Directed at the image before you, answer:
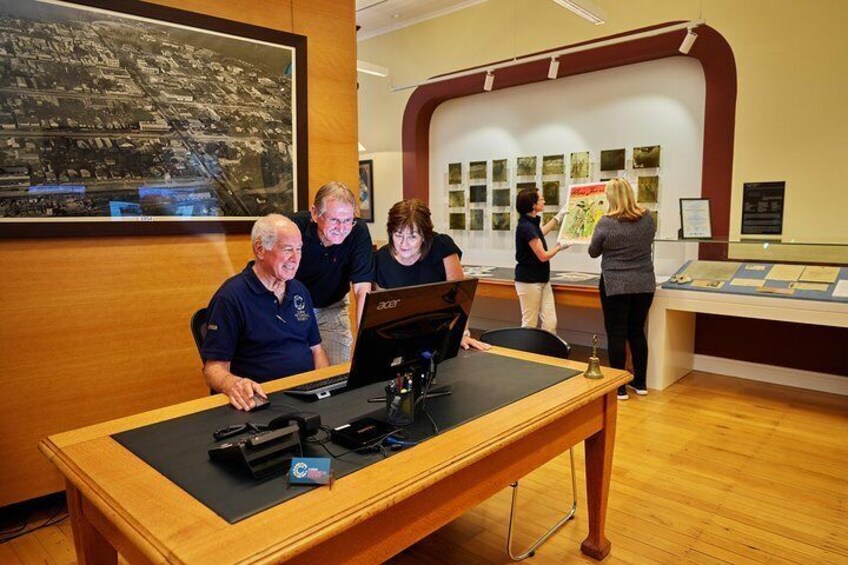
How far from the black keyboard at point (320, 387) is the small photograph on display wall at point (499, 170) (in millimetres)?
4986

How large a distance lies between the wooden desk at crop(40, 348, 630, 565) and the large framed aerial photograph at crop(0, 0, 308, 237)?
1515 mm

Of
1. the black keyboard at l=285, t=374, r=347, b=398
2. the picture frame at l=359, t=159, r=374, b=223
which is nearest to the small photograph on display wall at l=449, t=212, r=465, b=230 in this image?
the picture frame at l=359, t=159, r=374, b=223

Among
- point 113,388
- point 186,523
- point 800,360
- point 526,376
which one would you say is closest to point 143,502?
point 186,523

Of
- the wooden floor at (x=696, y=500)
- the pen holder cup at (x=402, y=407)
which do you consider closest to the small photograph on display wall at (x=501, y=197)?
the wooden floor at (x=696, y=500)

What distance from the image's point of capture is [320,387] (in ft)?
6.70

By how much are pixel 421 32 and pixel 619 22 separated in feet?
9.02

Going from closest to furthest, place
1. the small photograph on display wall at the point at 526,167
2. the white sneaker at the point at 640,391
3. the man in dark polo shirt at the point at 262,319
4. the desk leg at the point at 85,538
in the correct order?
1. the desk leg at the point at 85,538
2. the man in dark polo shirt at the point at 262,319
3. the white sneaker at the point at 640,391
4. the small photograph on display wall at the point at 526,167

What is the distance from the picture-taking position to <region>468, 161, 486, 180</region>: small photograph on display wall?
693cm

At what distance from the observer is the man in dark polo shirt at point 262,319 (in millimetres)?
2145

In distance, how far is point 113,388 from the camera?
2973 millimetres

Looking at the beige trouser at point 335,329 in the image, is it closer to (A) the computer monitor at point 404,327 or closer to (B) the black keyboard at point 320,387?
(B) the black keyboard at point 320,387

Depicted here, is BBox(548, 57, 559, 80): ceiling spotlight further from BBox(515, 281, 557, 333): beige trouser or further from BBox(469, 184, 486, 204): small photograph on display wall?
BBox(515, 281, 557, 333): beige trouser

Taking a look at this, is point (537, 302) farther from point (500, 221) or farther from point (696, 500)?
point (696, 500)

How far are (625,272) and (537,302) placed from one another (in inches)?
37.3
